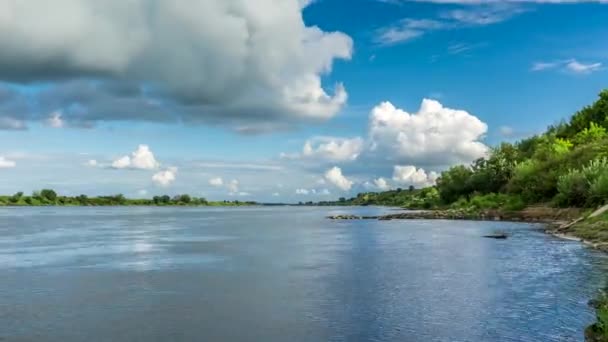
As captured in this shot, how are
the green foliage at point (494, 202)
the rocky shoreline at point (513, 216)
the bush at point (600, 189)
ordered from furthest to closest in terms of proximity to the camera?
1. the green foliage at point (494, 202)
2. the rocky shoreline at point (513, 216)
3. the bush at point (600, 189)

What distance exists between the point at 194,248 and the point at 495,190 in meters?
93.2

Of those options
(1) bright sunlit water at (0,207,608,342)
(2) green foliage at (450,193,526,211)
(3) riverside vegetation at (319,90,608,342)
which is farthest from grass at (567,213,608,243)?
(2) green foliage at (450,193,526,211)

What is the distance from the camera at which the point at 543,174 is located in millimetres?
95688

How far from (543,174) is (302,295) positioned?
82697 mm

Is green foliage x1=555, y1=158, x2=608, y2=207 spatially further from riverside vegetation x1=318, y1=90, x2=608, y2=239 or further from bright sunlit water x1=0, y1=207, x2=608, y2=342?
bright sunlit water x1=0, y1=207, x2=608, y2=342

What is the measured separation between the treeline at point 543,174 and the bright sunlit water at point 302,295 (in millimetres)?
39858

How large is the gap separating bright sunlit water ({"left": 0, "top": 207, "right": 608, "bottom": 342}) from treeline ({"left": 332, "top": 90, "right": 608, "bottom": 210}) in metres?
39.9

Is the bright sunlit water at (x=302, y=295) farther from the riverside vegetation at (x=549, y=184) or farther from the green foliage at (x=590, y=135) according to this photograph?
the green foliage at (x=590, y=135)

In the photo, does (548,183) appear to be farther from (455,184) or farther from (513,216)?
(455,184)

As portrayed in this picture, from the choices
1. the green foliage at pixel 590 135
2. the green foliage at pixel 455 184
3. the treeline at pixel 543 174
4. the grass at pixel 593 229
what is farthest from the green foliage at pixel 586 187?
the green foliage at pixel 455 184

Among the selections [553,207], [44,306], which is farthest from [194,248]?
[553,207]

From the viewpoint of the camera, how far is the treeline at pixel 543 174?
7731 centimetres

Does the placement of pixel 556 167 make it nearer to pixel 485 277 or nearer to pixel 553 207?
pixel 553 207

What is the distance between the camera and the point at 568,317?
19.5m
